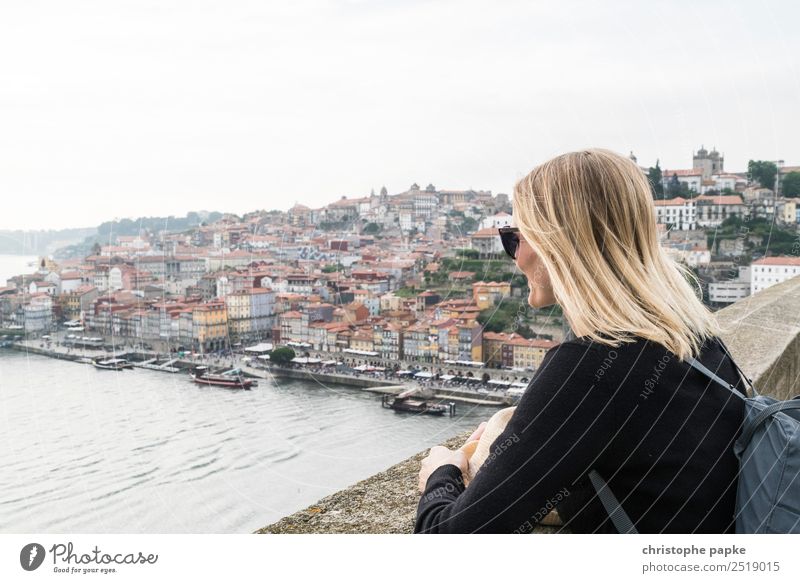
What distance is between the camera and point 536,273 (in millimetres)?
703

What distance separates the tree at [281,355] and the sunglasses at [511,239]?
0.96m

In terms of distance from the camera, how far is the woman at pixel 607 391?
1.86 ft

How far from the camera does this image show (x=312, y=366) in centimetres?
167

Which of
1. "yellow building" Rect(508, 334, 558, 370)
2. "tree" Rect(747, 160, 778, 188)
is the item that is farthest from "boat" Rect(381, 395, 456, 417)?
"tree" Rect(747, 160, 778, 188)

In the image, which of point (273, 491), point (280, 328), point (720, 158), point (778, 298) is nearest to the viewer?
point (273, 491)

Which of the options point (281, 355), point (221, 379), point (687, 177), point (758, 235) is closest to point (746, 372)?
point (687, 177)

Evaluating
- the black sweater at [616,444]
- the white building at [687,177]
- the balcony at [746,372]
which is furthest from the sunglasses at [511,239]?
the white building at [687,177]

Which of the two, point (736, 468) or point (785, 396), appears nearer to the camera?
point (736, 468)

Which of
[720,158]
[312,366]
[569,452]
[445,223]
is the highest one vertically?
[720,158]

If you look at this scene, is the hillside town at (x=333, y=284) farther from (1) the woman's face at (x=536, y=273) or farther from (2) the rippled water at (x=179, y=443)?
(1) the woman's face at (x=536, y=273)
